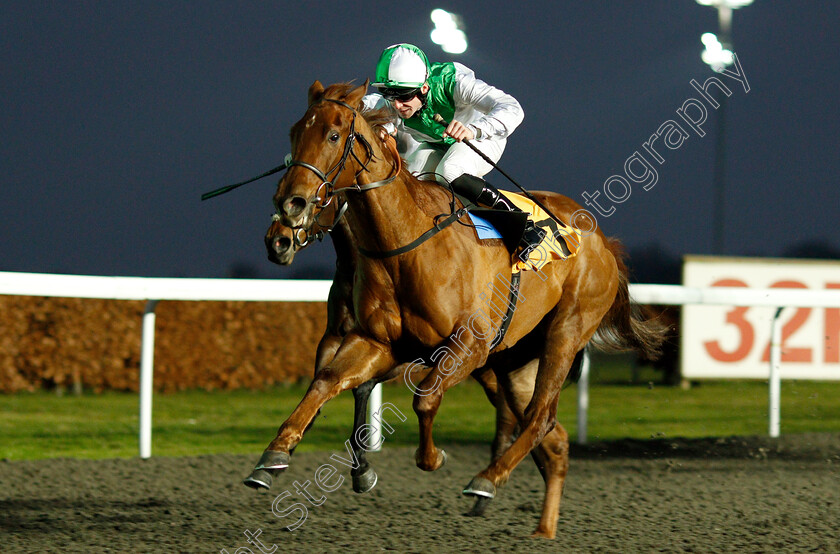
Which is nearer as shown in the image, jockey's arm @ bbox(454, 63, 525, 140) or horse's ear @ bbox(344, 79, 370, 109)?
horse's ear @ bbox(344, 79, 370, 109)

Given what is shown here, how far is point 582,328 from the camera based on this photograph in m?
4.12

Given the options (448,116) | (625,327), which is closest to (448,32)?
(625,327)

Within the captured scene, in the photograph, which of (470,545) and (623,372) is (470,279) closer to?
(470,545)

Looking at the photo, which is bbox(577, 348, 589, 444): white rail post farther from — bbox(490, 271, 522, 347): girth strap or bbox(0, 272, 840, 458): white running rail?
bbox(490, 271, 522, 347): girth strap

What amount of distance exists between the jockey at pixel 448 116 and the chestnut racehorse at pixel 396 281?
20 centimetres

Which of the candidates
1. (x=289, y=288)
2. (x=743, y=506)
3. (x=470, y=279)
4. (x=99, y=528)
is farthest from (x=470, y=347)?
(x=289, y=288)

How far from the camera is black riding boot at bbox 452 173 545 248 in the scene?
358cm

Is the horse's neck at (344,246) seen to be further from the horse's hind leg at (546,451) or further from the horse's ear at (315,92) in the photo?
the horse's hind leg at (546,451)

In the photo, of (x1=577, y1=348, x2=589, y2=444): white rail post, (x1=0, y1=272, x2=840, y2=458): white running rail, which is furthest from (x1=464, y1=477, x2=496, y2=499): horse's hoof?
(x1=577, y1=348, x2=589, y2=444): white rail post

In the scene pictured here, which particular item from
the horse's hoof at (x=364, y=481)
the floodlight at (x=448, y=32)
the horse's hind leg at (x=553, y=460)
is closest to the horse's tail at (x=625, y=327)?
the horse's hind leg at (x=553, y=460)

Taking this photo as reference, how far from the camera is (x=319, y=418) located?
7848mm

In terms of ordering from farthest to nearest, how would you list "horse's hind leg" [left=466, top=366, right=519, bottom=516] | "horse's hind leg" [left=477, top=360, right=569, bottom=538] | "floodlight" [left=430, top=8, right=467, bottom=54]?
1. "floodlight" [left=430, top=8, right=467, bottom=54]
2. "horse's hind leg" [left=466, top=366, right=519, bottom=516]
3. "horse's hind leg" [left=477, top=360, right=569, bottom=538]

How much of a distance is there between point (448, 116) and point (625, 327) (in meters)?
1.55

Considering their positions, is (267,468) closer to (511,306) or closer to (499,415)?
(511,306)
